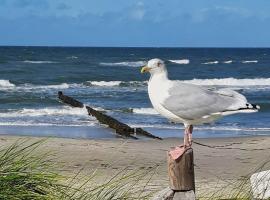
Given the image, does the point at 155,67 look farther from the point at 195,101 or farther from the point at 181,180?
the point at 181,180

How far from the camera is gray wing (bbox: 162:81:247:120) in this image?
16.3ft

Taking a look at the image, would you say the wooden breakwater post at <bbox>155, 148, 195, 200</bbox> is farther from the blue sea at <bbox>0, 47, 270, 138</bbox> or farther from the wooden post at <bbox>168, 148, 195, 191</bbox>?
the blue sea at <bbox>0, 47, 270, 138</bbox>

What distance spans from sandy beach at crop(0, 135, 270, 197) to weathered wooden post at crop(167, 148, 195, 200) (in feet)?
18.8

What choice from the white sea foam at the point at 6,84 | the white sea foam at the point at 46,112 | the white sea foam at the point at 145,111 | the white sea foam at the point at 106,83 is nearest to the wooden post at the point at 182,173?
the white sea foam at the point at 46,112

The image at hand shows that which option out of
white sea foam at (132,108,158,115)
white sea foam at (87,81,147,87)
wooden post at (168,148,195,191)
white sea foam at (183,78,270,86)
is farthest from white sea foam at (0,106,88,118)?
white sea foam at (183,78,270,86)

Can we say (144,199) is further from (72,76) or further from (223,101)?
(72,76)

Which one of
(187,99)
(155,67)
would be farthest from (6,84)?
(187,99)

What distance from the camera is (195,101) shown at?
506 cm

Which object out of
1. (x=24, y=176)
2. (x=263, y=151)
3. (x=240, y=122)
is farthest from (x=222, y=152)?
(x=24, y=176)

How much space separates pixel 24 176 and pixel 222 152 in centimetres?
985

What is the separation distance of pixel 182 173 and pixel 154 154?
29.2 feet

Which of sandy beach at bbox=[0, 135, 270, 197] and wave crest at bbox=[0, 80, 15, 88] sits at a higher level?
sandy beach at bbox=[0, 135, 270, 197]

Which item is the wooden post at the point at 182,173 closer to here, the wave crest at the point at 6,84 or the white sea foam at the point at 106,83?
the wave crest at the point at 6,84

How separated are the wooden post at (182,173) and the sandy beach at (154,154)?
5712 mm
